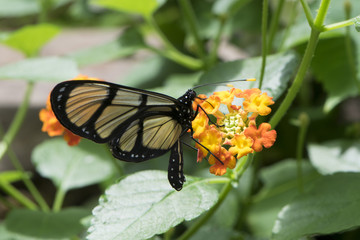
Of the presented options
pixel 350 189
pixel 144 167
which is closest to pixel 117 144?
pixel 350 189

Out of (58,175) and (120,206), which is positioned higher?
(58,175)

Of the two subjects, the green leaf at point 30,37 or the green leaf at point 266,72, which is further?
the green leaf at point 30,37

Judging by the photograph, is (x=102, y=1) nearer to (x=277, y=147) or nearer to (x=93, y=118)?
(x=93, y=118)

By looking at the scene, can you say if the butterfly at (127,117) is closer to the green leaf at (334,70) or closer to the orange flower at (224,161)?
the orange flower at (224,161)

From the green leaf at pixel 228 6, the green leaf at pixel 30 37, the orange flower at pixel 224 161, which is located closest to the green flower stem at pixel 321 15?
the orange flower at pixel 224 161

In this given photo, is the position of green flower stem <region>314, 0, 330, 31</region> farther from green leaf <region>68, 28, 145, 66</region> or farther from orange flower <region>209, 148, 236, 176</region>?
green leaf <region>68, 28, 145, 66</region>

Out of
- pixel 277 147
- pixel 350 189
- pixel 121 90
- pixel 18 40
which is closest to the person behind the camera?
pixel 121 90

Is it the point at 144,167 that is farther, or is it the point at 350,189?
the point at 144,167
